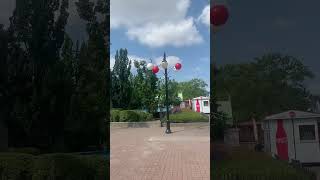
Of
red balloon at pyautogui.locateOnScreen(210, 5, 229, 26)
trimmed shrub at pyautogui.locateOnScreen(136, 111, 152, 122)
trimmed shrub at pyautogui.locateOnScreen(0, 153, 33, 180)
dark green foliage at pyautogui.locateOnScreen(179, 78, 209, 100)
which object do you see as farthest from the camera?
dark green foliage at pyautogui.locateOnScreen(179, 78, 209, 100)

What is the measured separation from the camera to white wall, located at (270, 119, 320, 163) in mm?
4824

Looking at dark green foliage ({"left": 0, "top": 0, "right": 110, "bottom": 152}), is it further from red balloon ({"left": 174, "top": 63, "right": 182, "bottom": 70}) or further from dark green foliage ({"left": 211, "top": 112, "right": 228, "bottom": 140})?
red balloon ({"left": 174, "top": 63, "right": 182, "bottom": 70})

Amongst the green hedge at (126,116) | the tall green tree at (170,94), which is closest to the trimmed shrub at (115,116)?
the green hedge at (126,116)

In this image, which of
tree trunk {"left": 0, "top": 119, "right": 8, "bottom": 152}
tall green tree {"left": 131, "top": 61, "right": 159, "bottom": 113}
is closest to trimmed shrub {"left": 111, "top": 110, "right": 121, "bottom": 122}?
tall green tree {"left": 131, "top": 61, "right": 159, "bottom": 113}

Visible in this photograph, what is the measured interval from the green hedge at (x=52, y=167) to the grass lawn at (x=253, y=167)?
1331 millimetres

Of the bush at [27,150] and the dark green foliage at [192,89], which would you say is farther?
the dark green foliage at [192,89]

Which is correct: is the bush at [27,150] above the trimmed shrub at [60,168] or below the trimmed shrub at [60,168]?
above

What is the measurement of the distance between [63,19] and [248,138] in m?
2.60

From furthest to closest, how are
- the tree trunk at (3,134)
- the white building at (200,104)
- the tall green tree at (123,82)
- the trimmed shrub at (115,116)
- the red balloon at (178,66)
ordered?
the white building at (200,104)
the tall green tree at (123,82)
the trimmed shrub at (115,116)
the red balloon at (178,66)
the tree trunk at (3,134)

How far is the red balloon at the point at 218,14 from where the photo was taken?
470cm

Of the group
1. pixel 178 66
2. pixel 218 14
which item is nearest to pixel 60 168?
pixel 218 14

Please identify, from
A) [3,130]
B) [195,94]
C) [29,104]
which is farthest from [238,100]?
[195,94]

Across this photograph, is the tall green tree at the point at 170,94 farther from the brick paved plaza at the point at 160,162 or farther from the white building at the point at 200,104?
the brick paved plaza at the point at 160,162

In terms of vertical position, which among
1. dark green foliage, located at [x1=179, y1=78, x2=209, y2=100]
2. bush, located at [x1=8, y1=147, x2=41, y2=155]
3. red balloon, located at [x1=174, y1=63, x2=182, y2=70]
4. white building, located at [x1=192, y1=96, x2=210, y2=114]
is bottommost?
bush, located at [x1=8, y1=147, x2=41, y2=155]
